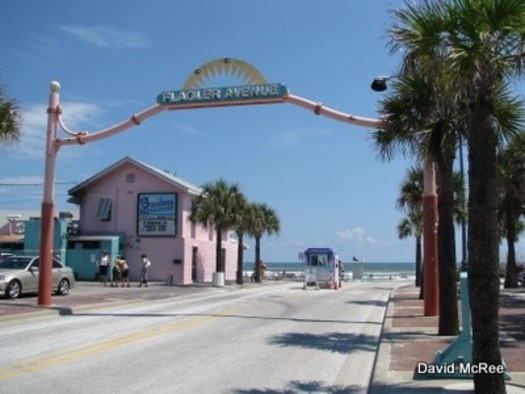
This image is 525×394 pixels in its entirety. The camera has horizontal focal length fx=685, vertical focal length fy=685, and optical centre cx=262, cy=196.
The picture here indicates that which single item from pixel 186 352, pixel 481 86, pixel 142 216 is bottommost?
pixel 186 352

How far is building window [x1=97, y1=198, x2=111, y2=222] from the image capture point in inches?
1828

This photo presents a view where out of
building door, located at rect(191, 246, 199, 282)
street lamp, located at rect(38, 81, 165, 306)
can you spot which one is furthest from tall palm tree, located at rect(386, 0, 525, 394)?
building door, located at rect(191, 246, 199, 282)

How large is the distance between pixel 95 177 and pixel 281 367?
37.6m

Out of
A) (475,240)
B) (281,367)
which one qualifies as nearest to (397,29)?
(475,240)

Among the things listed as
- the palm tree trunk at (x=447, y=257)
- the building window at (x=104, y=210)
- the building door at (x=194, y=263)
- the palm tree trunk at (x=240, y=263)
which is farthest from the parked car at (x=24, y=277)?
the palm tree trunk at (x=240, y=263)

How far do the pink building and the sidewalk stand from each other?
25.9 m

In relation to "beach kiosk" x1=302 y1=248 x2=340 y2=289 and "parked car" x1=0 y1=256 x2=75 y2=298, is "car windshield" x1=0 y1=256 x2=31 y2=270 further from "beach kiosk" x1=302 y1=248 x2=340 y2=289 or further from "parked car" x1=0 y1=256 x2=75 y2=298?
"beach kiosk" x1=302 y1=248 x2=340 y2=289

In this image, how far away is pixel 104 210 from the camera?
4653cm

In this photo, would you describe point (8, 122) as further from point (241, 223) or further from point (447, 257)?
point (241, 223)

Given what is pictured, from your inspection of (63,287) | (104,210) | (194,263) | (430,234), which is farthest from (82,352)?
(194,263)

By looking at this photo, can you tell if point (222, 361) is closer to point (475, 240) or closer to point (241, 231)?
point (475, 240)

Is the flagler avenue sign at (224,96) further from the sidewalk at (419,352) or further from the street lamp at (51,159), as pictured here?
the sidewalk at (419,352)

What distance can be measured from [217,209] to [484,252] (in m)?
36.6

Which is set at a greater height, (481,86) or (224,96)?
(224,96)
